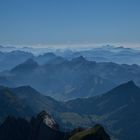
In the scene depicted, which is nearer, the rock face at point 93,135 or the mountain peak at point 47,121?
the rock face at point 93,135

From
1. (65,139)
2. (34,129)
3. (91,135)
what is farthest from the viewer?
(34,129)

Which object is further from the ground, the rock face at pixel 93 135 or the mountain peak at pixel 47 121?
the rock face at pixel 93 135

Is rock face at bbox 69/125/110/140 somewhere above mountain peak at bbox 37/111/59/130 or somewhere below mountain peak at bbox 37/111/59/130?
above

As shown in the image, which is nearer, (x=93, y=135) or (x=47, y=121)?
(x=93, y=135)

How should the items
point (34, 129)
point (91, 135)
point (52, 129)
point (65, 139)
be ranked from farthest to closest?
point (34, 129) → point (52, 129) → point (65, 139) → point (91, 135)

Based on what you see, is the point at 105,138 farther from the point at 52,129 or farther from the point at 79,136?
the point at 52,129

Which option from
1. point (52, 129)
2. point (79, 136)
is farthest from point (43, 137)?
point (79, 136)

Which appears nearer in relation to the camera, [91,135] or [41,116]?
[91,135]

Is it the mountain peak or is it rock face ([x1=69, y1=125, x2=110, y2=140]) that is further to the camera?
the mountain peak

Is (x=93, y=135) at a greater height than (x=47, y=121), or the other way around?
(x=93, y=135)

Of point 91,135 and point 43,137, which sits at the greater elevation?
point 91,135
